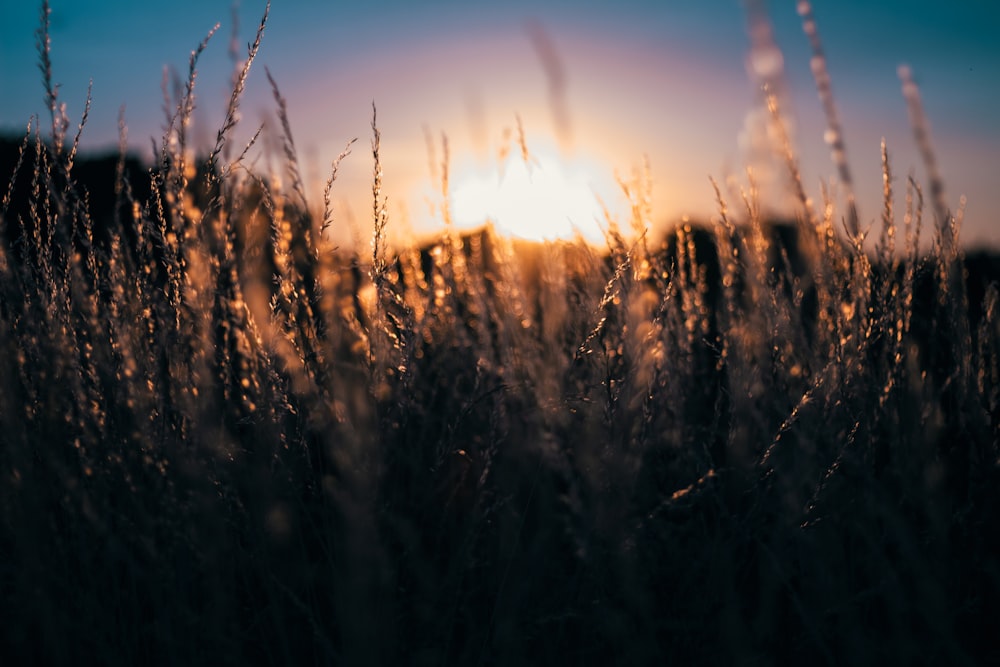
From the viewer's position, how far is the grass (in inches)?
51.3

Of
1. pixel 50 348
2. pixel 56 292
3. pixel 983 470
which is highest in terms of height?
pixel 56 292

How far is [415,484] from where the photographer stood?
166 centimetres

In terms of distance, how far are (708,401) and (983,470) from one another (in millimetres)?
997

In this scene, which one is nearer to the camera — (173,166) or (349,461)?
(349,461)

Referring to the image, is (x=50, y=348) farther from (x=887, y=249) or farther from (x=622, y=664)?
(x=887, y=249)

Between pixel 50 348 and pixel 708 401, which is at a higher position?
pixel 50 348

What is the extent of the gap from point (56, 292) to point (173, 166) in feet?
1.44

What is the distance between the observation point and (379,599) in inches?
51.3

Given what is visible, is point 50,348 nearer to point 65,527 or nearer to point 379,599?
point 65,527

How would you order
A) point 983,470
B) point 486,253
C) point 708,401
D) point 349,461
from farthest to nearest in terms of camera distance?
point 486,253 → point 708,401 → point 983,470 → point 349,461

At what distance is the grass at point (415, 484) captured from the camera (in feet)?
4.27

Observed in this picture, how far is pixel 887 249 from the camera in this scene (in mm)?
1849

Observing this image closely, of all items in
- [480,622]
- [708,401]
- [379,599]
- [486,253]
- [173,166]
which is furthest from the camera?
[486,253]

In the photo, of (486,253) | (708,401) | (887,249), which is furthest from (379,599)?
(486,253)
